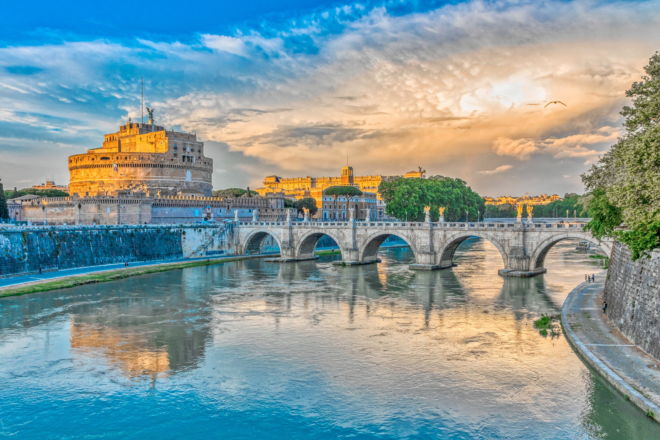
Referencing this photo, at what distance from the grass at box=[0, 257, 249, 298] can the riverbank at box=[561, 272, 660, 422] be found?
108 feet

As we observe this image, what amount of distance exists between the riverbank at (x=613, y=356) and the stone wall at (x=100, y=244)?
4061 cm

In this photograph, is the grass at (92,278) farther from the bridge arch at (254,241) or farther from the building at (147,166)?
the building at (147,166)

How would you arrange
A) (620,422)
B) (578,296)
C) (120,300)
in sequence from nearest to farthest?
(620,422) → (578,296) → (120,300)

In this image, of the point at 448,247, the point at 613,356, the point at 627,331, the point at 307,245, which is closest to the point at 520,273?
the point at 448,247

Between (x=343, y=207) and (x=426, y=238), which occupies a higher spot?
(x=343, y=207)

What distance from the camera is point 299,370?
2078 centimetres

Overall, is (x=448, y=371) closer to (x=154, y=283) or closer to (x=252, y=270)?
(x=154, y=283)

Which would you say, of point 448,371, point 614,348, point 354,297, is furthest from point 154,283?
point 614,348

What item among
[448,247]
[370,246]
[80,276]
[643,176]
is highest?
[643,176]

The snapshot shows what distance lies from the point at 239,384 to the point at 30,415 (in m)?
6.51

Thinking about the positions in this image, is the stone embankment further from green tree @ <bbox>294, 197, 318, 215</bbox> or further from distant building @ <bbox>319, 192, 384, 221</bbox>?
distant building @ <bbox>319, 192, 384, 221</bbox>

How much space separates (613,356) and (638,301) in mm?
2824

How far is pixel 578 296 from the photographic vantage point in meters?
30.8

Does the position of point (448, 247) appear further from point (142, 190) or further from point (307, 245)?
point (142, 190)
